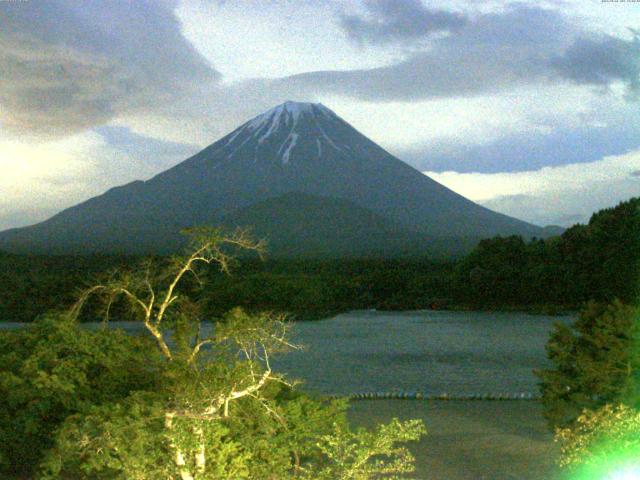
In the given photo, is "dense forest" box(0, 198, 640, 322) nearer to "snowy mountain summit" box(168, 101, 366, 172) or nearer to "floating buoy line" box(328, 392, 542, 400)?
"floating buoy line" box(328, 392, 542, 400)

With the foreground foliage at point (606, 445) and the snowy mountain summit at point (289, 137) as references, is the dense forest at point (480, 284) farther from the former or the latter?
the snowy mountain summit at point (289, 137)

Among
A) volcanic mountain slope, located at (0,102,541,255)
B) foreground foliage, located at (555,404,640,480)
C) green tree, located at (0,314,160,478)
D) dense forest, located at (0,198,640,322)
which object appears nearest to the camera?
foreground foliage, located at (555,404,640,480)

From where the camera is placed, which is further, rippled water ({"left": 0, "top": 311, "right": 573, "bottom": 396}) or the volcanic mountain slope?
the volcanic mountain slope

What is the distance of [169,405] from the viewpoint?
3.97m

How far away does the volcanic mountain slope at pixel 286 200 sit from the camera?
4194 centimetres

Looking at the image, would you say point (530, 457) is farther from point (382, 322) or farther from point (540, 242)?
point (540, 242)

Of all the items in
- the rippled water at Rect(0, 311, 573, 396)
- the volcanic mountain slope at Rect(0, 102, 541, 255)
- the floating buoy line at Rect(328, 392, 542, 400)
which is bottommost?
the rippled water at Rect(0, 311, 573, 396)

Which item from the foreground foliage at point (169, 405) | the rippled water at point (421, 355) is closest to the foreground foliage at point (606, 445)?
the foreground foliage at point (169, 405)

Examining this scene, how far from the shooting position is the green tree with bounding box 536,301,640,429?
587 centimetres

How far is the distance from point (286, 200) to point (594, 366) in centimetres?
3927

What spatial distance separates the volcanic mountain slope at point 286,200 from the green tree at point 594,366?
33230 mm

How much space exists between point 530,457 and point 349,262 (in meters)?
26.2

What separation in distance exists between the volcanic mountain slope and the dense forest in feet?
50.0

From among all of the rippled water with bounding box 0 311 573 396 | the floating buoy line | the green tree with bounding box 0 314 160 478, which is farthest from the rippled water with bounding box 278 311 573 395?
the green tree with bounding box 0 314 160 478
